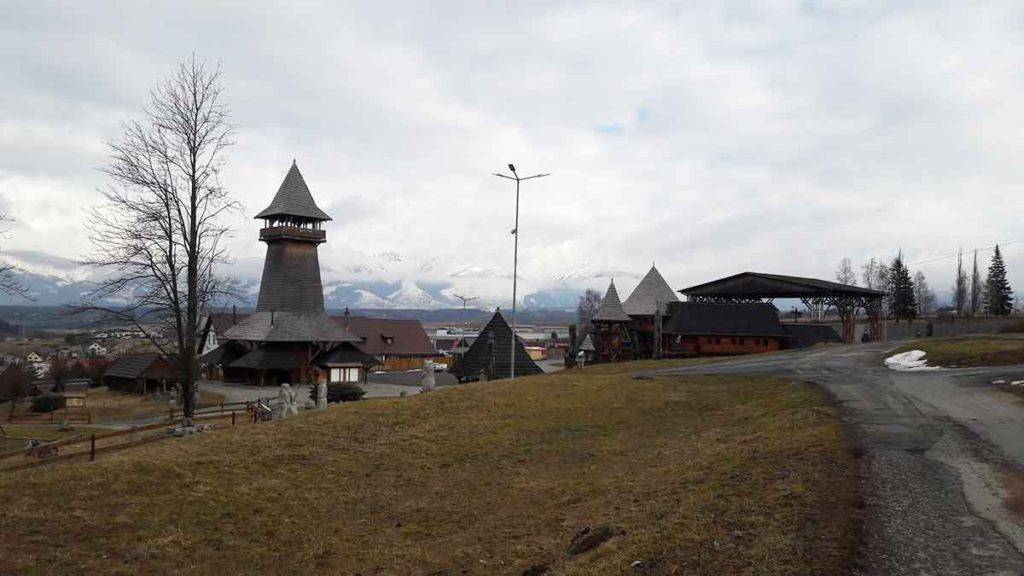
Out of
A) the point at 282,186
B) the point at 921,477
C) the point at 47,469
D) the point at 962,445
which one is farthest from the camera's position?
the point at 282,186

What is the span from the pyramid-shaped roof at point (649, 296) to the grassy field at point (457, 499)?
41.8 m

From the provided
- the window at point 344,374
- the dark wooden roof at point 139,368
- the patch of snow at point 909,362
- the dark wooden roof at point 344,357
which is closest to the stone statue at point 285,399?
the patch of snow at point 909,362

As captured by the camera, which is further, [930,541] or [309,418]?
[309,418]

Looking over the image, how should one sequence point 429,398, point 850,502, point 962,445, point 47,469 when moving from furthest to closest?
point 429,398
point 47,469
point 962,445
point 850,502

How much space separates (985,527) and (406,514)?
10.2 meters

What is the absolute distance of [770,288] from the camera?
6081 centimetres

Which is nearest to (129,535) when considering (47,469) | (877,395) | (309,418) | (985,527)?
(47,469)

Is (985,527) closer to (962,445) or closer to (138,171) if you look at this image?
(962,445)

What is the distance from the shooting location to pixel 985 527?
9.08m

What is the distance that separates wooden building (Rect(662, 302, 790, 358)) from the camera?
56.3 metres

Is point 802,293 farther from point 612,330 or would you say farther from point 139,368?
point 139,368

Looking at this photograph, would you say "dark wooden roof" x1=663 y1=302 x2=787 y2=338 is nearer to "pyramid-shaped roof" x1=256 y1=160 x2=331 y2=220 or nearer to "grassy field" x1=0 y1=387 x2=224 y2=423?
"pyramid-shaped roof" x1=256 y1=160 x2=331 y2=220

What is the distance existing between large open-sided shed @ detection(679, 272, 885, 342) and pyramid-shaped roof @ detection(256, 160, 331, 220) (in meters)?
36.6

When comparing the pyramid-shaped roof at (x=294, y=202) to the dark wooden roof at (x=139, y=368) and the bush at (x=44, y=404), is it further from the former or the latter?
the bush at (x=44, y=404)
